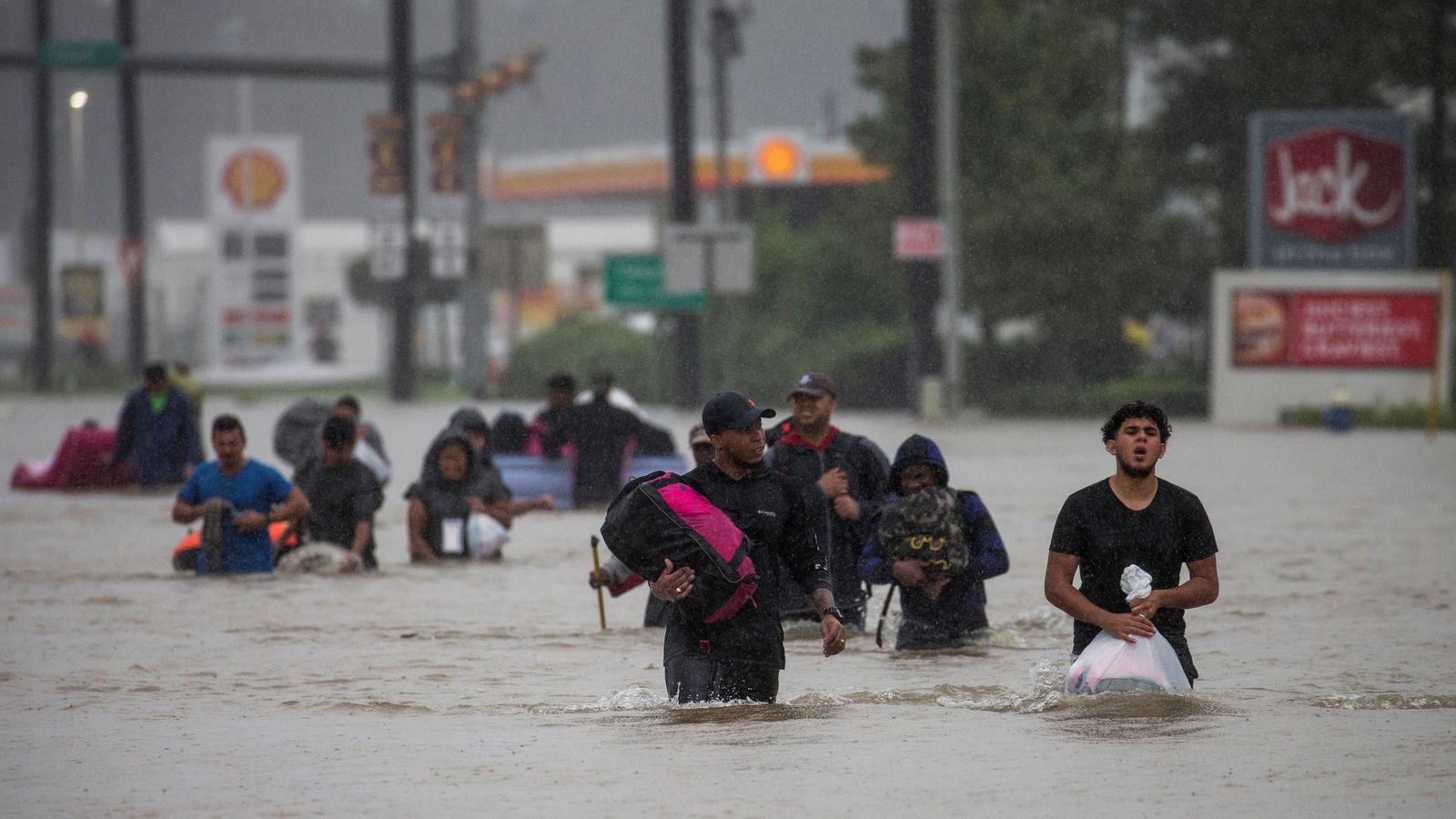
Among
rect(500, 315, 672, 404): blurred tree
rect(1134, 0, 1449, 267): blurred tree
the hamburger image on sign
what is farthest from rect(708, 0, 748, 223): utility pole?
the hamburger image on sign

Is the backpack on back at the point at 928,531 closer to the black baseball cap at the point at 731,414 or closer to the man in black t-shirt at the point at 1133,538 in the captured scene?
the man in black t-shirt at the point at 1133,538

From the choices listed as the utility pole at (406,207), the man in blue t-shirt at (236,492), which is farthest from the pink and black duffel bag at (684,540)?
the utility pole at (406,207)

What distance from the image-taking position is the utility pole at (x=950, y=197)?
40281mm

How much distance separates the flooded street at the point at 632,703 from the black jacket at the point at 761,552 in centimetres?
31

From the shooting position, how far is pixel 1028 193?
43469 millimetres

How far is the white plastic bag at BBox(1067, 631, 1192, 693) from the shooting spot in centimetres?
959

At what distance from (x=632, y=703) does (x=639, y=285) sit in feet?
102

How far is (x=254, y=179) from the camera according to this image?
70.2 m

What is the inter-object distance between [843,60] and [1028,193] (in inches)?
5591

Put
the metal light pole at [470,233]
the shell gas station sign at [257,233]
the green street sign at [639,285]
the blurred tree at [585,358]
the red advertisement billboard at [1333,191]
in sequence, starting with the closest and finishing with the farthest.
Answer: the red advertisement billboard at [1333,191]
the green street sign at [639,285]
the blurred tree at [585,358]
the metal light pole at [470,233]
the shell gas station sign at [257,233]

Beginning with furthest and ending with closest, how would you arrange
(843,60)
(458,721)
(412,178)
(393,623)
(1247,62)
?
(843,60) < (412,178) < (1247,62) < (393,623) < (458,721)

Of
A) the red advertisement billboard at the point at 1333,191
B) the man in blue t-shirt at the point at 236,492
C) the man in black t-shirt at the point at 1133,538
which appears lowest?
the man in blue t-shirt at the point at 236,492

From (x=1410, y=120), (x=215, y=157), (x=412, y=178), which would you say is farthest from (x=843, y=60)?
(x=1410, y=120)

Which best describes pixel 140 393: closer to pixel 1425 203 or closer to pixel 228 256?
pixel 1425 203
